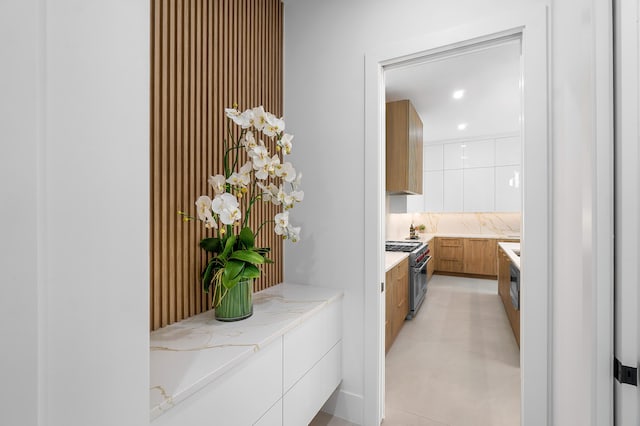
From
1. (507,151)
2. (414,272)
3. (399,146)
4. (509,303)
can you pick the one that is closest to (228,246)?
(414,272)

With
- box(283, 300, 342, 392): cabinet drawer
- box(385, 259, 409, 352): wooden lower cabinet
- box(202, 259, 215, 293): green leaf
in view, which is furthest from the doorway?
box(202, 259, 215, 293): green leaf

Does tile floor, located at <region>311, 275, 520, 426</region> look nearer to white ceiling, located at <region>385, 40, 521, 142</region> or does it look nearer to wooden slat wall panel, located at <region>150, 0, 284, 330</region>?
wooden slat wall panel, located at <region>150, 0, 284, 330</region>

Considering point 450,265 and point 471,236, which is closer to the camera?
point 471,236

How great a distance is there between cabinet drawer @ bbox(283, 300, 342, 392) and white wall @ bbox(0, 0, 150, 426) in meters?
0.76

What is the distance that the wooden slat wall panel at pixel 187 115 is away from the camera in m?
1.24

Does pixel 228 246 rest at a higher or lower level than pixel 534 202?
lower

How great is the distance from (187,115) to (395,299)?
249 centimetres

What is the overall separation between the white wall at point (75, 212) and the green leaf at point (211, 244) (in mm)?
748

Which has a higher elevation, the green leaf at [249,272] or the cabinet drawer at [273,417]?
the green leaf at [249,272]

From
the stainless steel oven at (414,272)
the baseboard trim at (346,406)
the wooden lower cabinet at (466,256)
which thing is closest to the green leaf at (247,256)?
the baseboard trim at (346,406)

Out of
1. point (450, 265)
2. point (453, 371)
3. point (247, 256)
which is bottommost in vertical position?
point (453, 371)

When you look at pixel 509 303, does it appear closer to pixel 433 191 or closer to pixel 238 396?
pixel 238 396

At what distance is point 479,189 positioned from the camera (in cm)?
612

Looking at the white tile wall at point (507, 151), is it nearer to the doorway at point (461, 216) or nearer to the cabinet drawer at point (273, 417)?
the doorway at point (461, 216)
